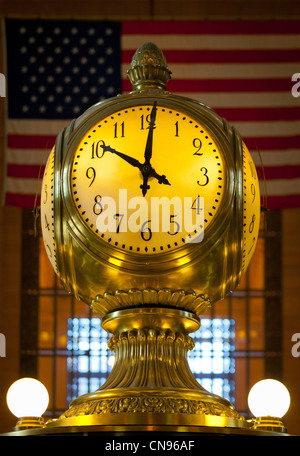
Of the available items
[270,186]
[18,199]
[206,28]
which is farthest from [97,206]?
[206,28]

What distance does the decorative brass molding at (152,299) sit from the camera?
118cm

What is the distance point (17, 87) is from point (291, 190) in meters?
2.68

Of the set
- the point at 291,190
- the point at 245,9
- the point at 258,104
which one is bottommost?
the point at 291,190

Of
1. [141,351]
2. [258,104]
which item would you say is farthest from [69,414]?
[258,104]

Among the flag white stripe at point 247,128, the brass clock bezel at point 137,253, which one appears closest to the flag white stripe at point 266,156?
the flag white stripe at point 247,128

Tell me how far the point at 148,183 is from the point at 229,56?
26.4 ft

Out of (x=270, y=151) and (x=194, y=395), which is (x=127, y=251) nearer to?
(x=194, y=395)

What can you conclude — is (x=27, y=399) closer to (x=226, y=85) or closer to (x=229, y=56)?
(x=226, y=85)

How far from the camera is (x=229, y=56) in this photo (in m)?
9.04

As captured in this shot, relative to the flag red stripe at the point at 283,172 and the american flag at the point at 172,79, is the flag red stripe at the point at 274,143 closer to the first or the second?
the american flag at the point at 172,79

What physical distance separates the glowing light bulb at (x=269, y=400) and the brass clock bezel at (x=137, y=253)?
31cm

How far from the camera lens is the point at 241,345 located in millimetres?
10977

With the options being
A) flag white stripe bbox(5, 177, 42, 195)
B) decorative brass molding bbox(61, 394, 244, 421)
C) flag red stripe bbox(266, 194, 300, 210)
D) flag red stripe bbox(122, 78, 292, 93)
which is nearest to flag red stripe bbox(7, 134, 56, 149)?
flag white stripe bbox(5, 177, 42, 195)

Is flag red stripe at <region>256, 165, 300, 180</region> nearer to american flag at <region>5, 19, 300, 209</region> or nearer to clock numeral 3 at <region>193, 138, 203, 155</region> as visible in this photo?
american flag at <region>5, 19, 300, 209</region>
